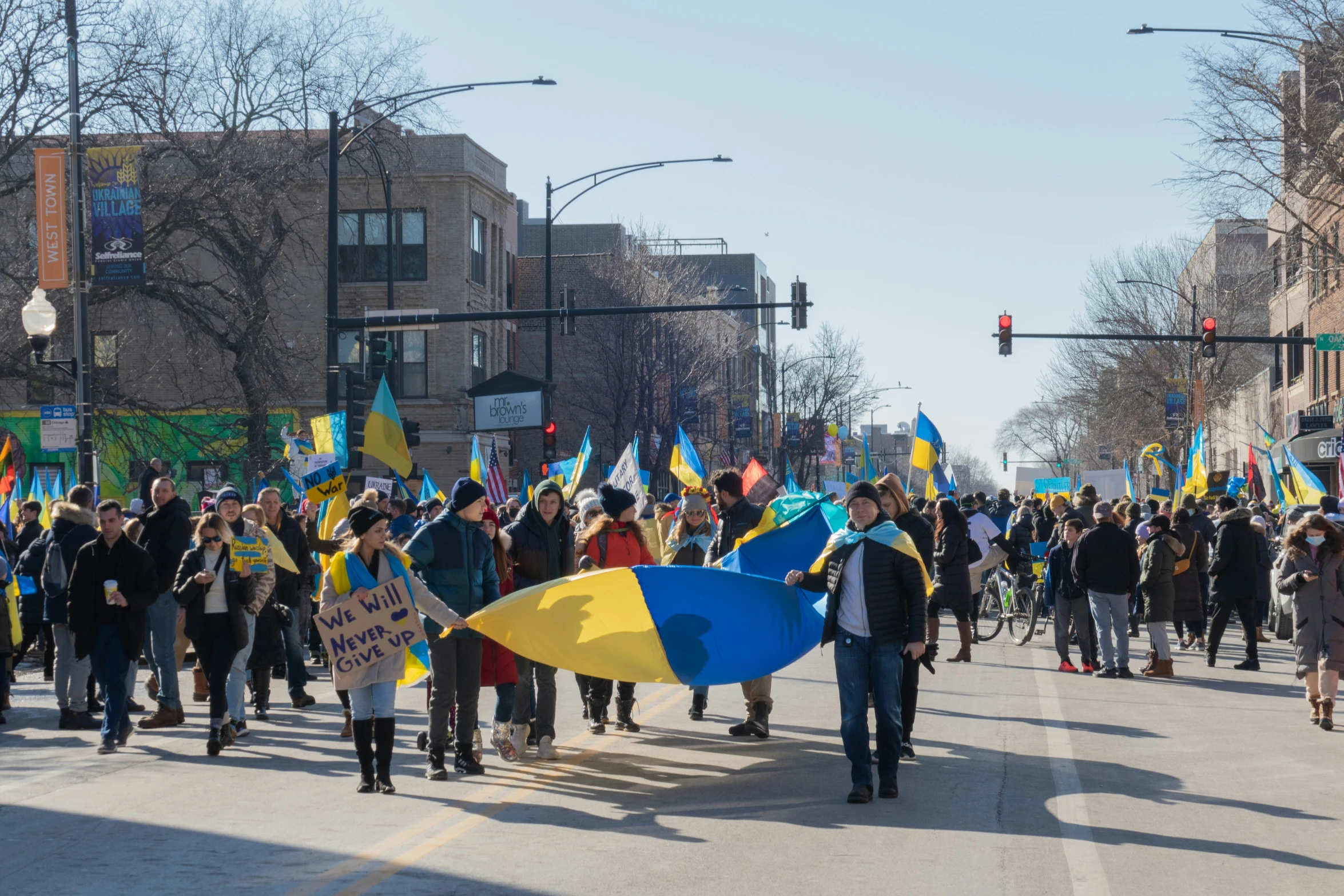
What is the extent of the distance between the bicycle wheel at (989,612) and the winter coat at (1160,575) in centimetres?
345

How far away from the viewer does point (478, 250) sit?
5156 cm

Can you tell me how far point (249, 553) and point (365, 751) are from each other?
275 centimetres

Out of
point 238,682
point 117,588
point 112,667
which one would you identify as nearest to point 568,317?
point 238,682

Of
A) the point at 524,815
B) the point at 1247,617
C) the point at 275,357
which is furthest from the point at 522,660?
the point at 275,357

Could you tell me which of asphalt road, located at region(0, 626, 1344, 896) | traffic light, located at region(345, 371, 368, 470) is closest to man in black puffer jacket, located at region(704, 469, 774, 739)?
asphalt road, located at region(0, 626, 1344, 896)

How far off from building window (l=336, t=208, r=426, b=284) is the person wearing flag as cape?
136ft

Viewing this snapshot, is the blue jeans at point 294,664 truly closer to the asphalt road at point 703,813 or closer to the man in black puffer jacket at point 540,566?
the asphalt road at point 703,813

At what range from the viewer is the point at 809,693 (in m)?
14.9

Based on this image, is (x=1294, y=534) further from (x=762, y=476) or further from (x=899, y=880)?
(x=762, y=476)

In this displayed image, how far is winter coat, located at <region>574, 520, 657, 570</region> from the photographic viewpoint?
11.9 metres

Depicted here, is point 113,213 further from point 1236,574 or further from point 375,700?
point 1236,574

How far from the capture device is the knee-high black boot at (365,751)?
31.1 ft

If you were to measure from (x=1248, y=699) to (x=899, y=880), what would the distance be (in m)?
8.59

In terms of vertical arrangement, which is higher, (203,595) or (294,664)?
(203,595)
